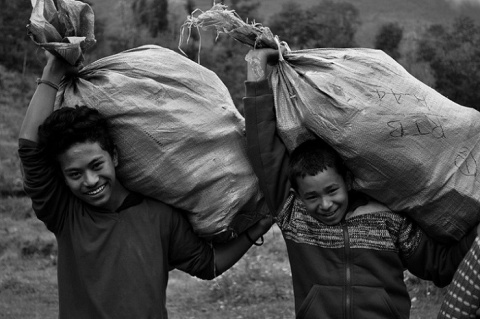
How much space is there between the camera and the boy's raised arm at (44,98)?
2361 mm

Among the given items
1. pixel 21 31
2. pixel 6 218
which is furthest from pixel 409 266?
pixel 21 31

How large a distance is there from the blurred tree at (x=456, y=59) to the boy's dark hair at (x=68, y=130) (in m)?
18.2

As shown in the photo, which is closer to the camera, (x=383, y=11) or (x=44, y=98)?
(x=44, y=98)

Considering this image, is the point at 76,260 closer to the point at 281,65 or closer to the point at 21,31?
the point at 281,65

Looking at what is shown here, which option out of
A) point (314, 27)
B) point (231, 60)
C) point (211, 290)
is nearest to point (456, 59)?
point (231, 60)

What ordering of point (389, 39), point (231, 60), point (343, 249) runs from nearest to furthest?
point (343, 249) < point (231, 60) < point (389, 39)

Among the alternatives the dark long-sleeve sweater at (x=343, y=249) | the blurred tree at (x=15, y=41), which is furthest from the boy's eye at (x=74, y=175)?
the blurred tree at (x=15, y=41)

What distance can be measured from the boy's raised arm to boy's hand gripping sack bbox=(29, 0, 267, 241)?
0.27ft

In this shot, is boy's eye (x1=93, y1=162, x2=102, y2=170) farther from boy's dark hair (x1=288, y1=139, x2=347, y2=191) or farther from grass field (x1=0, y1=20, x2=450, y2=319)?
grass field (x1=0, y1=20, x2=450, y2=319)

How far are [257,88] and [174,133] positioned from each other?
0.31m

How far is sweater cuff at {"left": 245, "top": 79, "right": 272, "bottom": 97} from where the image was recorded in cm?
251

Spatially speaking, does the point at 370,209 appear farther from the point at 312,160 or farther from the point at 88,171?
the point at 88,171

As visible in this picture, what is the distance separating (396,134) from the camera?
239 cm

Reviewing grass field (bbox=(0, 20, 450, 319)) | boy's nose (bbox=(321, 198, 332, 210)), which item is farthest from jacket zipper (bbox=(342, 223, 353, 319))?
grass field (bbox=(0, 20, 450, 319))
